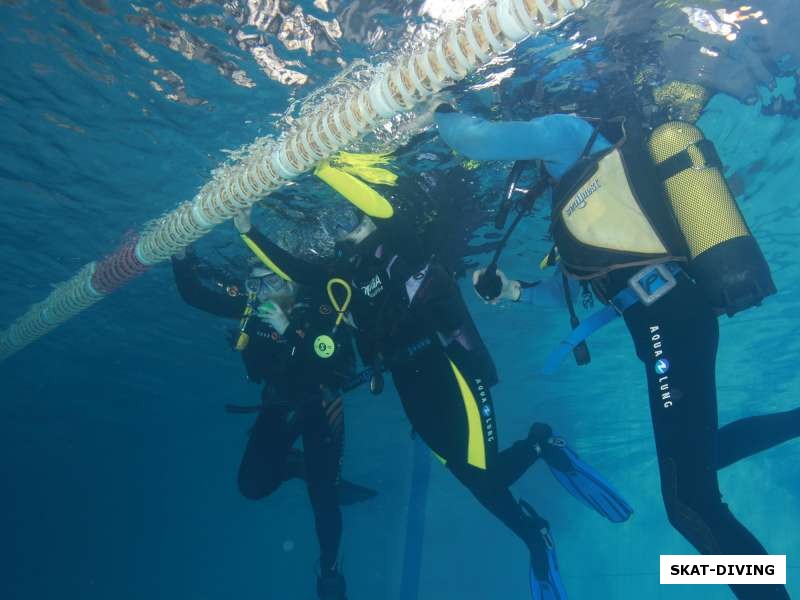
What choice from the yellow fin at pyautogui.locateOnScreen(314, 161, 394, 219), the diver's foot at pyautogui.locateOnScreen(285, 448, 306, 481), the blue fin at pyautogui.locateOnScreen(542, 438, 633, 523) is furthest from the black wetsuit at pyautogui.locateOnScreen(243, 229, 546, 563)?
the diver's foot at pyautogui.locateOnScreen(285, 448, 306, 481)

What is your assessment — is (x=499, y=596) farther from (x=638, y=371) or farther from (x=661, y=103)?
(x=661, y=103)

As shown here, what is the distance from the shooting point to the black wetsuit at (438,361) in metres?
5.84

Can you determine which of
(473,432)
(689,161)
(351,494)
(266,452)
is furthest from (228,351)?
(689,161)

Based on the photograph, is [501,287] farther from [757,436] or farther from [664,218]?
[757,436]

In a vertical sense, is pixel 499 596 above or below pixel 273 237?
below

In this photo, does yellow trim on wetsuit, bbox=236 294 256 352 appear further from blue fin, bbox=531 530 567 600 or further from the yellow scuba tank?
the yellow scuba tank

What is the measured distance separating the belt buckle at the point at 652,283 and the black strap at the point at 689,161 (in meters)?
0.78

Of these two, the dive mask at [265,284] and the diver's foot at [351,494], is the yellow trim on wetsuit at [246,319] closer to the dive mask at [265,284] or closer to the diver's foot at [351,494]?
the dive mask at [265,284]

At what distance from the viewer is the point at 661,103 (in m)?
7.98

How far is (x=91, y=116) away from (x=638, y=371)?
792 inches

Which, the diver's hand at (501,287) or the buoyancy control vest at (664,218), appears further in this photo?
the diver's hand at (501,287)

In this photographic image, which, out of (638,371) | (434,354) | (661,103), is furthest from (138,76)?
(638,371)

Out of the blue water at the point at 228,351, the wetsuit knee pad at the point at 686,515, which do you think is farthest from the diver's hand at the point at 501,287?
the blue water at the point at 228,351

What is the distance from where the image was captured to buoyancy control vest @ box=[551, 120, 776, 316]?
388cm
